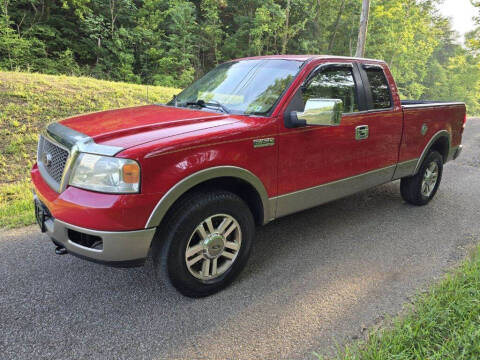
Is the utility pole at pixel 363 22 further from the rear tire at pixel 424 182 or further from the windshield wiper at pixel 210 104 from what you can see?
the windshield wiper at pixel 210 104

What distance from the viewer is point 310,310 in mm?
2609

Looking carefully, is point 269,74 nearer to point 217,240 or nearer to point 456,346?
point 217,240

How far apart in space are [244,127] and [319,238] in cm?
176

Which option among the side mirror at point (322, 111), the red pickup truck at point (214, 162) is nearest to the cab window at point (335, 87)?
the red pickup truck at point (214, 162)

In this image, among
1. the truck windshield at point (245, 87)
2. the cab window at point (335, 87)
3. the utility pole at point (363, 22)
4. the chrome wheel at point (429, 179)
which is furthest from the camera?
the utility pole at point (363, 22)

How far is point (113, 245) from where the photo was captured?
2207 millimetres

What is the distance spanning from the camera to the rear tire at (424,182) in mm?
4754

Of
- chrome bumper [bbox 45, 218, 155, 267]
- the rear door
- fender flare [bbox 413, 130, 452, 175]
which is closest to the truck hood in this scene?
chrome bumper [bbox 45, 218, 155, 267]

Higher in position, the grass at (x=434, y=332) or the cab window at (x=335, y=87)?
the cab window at (x=335, y=87)

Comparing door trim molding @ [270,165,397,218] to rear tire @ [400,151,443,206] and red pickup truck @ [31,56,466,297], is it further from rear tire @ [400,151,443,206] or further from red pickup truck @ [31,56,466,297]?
rear tire @ [400,151,443,206]

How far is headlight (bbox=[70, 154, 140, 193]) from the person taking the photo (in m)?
2.16

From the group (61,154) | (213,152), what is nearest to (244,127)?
(213,152)

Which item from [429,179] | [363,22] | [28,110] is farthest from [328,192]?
[363,22]

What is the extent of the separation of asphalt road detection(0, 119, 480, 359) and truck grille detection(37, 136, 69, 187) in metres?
0.92
